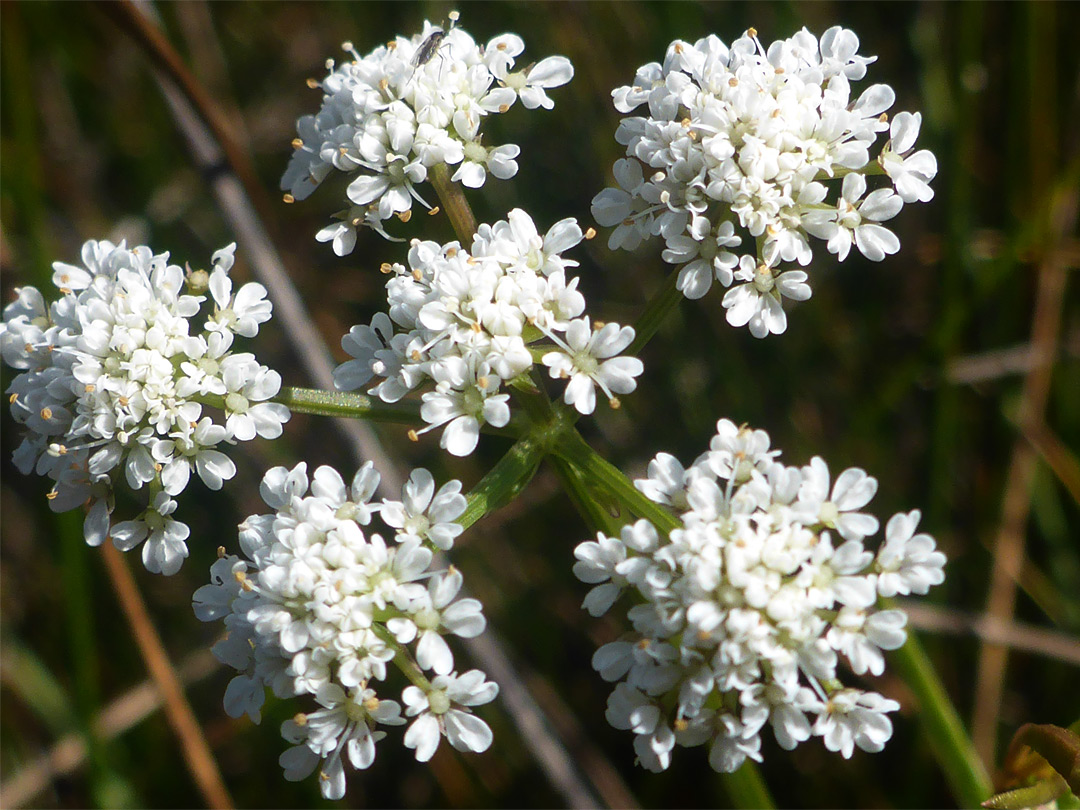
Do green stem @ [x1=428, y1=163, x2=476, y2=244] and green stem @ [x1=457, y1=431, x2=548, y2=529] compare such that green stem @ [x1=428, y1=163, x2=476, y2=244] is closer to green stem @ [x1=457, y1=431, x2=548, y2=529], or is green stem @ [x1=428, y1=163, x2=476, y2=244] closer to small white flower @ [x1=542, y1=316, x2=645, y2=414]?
small white flower @ [x1=542, y1=316, x2=645, y2=414]

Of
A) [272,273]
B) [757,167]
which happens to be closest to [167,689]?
[272,273]

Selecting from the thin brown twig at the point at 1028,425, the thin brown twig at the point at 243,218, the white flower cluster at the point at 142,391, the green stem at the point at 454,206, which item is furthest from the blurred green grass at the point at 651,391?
the green stem at the point at 454,206

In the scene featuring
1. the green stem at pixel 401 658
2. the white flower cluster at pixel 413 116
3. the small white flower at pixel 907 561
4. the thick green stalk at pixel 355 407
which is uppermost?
the white flower cluster at pixel 413 116

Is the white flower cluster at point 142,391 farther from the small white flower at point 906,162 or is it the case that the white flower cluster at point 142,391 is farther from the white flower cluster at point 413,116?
the small white flower at point 906,162

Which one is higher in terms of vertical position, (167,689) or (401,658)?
(167,689)

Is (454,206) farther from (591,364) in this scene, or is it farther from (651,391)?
(651,391)

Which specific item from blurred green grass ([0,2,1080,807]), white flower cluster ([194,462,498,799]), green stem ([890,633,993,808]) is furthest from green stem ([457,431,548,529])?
blurred green grass ([0,2,1080,807])
